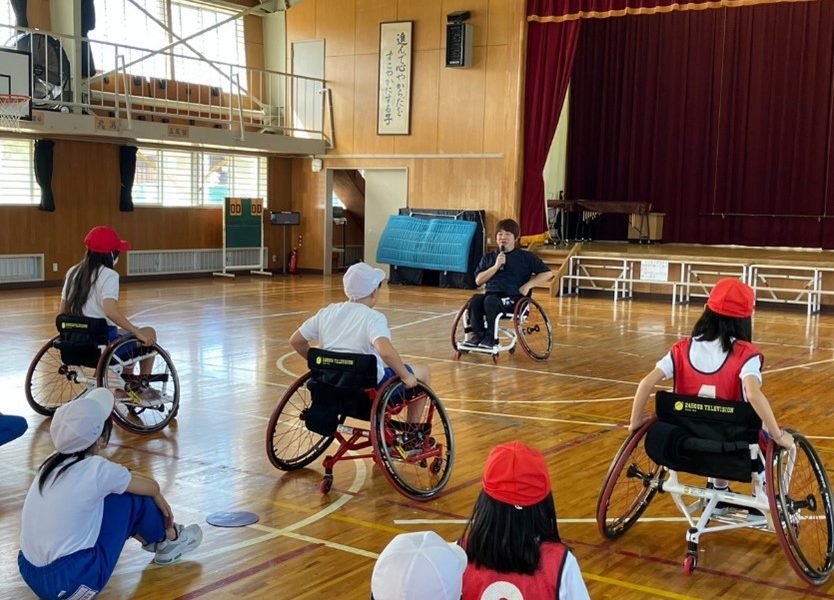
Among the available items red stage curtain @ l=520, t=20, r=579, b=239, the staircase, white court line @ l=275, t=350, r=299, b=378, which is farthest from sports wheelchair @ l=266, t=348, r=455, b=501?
red stage curtain @ l=520, t=20, r=579, b=239

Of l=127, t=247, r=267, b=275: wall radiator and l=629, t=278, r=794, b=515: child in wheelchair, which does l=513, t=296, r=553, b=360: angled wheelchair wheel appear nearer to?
l=629, t=278, r=794, b=515: child in wheelchair

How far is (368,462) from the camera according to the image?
4695 mm

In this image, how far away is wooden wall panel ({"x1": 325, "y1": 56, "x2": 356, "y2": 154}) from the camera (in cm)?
1588

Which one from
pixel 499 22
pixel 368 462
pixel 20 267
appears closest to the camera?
pixel 368 462

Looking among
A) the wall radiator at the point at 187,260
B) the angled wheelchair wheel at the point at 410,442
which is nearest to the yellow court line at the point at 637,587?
the angled wheelchair wheel at the point at 410,442

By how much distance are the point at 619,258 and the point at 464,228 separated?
236 centimetres

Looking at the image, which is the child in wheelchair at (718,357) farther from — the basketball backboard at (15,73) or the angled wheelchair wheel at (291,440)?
the basketball backboard at (15,73)

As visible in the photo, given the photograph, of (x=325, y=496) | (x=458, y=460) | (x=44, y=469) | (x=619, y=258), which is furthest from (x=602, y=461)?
(x=619, y=258)

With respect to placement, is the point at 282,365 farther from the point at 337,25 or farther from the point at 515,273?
the point at 337,25

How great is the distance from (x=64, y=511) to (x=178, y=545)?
0.58 metres

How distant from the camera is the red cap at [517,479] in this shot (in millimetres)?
1962

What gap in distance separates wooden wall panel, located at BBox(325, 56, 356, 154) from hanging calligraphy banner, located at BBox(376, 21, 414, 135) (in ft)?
1.98

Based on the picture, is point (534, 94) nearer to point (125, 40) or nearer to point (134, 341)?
point (125, 40)

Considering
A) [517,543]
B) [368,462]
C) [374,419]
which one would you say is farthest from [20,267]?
[517,543]
